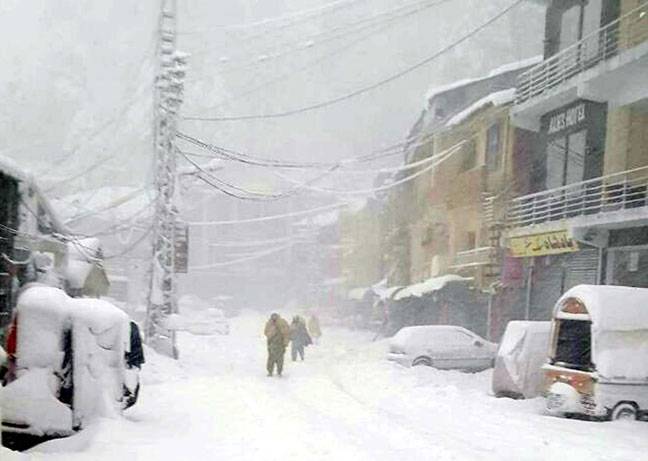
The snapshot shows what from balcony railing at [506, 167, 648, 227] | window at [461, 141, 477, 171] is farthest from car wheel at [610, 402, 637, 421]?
window at [461, 141, 477, 171]

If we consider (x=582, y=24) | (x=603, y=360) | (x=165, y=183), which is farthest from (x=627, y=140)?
(x=165, y=183)

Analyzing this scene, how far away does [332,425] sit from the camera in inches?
362

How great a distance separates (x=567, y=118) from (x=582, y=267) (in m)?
4.51

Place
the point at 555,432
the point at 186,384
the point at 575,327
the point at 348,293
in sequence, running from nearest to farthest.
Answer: the point at 555,432 < the point at 575,327 < the point at 186,384 < the point at 348,293

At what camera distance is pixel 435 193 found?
2995 centimetres

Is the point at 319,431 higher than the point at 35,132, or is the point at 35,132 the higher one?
the point at 35,132

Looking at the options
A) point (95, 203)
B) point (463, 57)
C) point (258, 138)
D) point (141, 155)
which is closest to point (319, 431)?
point (95, 203)

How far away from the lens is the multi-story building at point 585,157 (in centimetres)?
1591

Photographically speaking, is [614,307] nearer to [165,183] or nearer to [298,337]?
[165,183]

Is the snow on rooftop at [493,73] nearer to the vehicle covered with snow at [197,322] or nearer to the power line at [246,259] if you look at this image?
the vehicle covered with snow at [197,322]

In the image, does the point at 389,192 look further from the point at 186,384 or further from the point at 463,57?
the point at 186,384

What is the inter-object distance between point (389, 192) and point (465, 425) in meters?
31.8

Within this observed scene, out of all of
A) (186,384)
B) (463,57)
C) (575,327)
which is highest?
(463,57)

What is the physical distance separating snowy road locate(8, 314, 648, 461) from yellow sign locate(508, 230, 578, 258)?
14.3 ft
